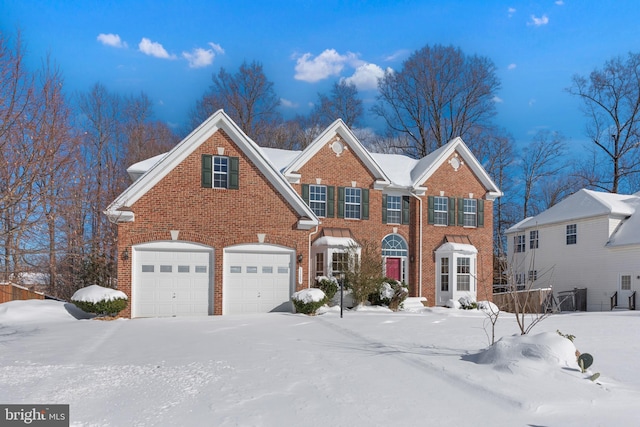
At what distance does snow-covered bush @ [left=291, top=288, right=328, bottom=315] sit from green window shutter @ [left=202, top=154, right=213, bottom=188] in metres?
5.09

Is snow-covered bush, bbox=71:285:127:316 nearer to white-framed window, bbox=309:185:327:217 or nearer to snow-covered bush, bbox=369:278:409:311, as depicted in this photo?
white-framed window, bbox=309:185:327:217

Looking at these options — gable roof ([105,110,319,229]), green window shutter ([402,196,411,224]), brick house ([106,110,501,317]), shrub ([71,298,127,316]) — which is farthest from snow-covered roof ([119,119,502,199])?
shrub ([71,298,127,316])

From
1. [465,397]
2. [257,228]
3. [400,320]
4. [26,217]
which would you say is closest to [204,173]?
[257,228]

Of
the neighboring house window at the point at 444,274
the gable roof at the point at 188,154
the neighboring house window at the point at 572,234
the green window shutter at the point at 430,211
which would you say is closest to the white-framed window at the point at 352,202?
the green window shutter at the point at 430,211

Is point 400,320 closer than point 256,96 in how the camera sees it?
Yes

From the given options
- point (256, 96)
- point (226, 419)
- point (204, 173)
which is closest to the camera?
point (226, 419)

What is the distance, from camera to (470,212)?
24891 mm

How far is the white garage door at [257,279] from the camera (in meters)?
17.2

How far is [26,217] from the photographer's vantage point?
12117mm

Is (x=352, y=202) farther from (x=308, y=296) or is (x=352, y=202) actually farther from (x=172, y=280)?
(x=172, y=280)

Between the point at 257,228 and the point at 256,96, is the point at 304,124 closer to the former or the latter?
the point at 256,96

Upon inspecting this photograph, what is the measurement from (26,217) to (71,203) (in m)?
3.99

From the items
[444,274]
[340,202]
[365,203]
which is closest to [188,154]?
[340,202]

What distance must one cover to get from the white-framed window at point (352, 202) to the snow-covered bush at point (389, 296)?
13.3 ft
